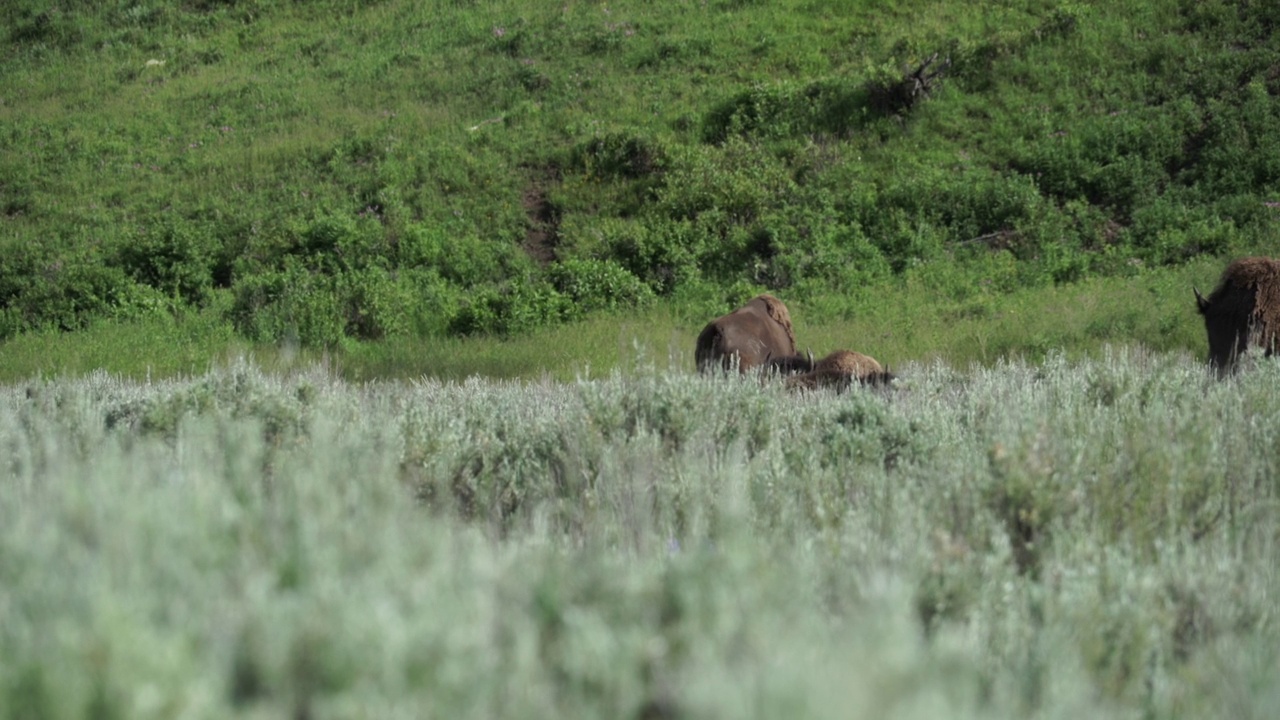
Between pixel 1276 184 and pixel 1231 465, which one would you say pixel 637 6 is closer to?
pixel 1276 184

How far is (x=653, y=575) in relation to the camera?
3004 mm

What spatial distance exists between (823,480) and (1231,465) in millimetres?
1787

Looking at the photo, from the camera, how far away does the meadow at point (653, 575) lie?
217 cm

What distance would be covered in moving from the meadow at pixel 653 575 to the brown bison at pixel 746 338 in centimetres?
447

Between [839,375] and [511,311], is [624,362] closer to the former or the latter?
[839,375]

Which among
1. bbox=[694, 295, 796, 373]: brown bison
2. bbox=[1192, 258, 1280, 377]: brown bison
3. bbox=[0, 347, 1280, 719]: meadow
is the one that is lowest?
bbox=[694, 295, 796, 373]: brown bison

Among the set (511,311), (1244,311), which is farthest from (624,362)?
(511,311)

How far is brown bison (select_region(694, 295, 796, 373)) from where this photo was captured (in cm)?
1048

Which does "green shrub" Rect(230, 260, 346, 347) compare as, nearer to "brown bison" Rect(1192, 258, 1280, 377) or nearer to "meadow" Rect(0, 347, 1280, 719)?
"brown bison" Rect(1192, 258, 1280, 377)

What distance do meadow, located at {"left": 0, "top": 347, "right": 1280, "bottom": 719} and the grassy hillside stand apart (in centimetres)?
1010

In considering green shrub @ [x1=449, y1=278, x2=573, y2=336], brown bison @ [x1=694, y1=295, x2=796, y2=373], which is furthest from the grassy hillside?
brown bison @ [x1=694, y1=295, x2=796, y2=373]

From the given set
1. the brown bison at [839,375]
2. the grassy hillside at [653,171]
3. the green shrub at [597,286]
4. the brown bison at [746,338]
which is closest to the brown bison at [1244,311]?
the brown bison at [839,375]

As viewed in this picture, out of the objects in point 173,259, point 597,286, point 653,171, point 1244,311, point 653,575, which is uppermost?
point 653,575

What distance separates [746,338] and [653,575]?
784 cm
